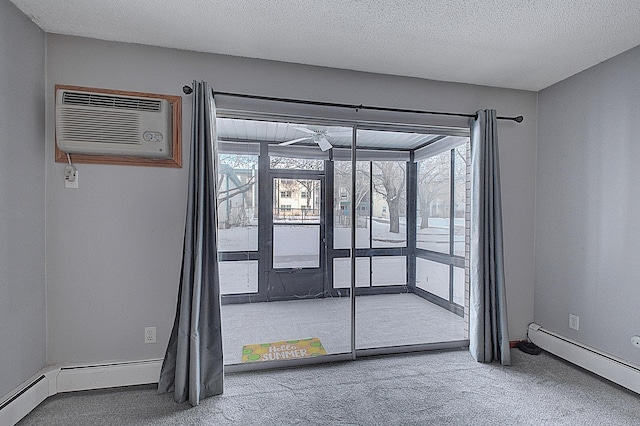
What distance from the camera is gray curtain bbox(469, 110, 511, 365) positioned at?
288cm

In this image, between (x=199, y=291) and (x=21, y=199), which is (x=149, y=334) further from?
(x=21, y=199)

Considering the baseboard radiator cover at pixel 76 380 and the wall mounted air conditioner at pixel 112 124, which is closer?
the baseboard radiator cover at pixel 76 380

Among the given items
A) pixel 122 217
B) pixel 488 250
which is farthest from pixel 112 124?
pixel 488 250

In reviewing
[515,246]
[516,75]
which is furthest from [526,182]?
[516,75]

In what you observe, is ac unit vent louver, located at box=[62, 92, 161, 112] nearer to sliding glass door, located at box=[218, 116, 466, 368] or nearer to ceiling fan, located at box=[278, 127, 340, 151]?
sliding glass door, located at box=[218, 116, 466, 368]

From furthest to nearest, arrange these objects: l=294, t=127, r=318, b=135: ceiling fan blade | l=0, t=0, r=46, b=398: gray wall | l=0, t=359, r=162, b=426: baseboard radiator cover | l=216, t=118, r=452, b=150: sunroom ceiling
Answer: l=294, t=127, r=318, b=135: ceiling fan blade, l=216, t=118, r=452, b=150: sunroom ceiling, l=0, t=359, r=162, b=426: baseboard radiator cover, l=0, t=0, r=46, b=398: gray wall

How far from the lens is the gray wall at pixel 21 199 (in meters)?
1.92

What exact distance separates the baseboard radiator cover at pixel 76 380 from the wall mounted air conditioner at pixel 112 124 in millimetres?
1492

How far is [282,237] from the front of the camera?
292 cm

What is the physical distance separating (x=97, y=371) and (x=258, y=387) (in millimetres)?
1130

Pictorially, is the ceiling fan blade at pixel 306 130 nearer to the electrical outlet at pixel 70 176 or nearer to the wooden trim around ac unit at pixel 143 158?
the wooden trim around ac unit at pixel 143 158

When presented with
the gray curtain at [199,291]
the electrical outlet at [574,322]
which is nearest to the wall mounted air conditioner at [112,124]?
the gray curtain at [199,291]

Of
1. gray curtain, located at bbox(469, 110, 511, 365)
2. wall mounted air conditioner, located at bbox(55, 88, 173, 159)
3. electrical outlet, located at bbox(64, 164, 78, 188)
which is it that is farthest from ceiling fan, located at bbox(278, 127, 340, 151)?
electrical outlet, located at bbox(64, 164, 78, 188)

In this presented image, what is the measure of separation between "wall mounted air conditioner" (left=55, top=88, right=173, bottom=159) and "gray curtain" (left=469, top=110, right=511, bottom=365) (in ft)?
8.25
